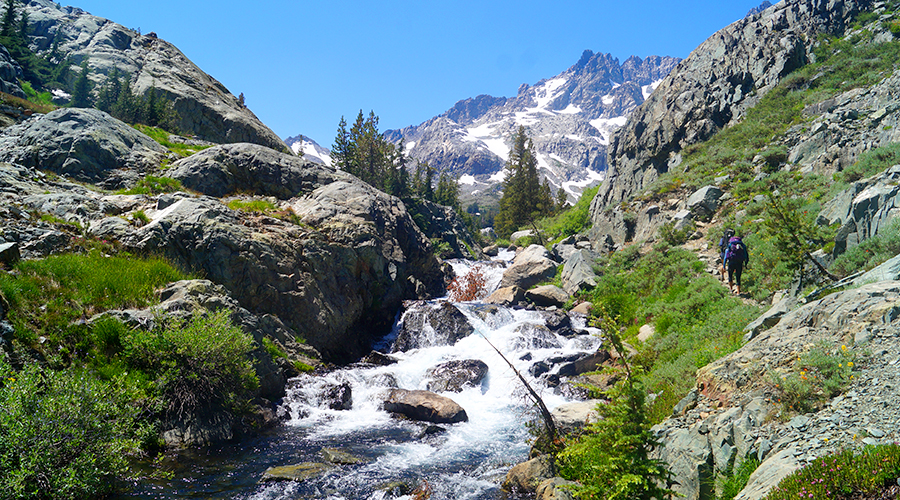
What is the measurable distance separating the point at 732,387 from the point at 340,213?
876 inches

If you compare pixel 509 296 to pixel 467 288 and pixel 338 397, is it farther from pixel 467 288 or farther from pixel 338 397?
pixel 338 397

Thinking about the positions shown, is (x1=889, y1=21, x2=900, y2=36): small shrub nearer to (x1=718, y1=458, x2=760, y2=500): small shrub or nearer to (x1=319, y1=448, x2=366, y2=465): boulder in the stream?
(x1=718, y1=458, x2=760, y2=500): small shrub

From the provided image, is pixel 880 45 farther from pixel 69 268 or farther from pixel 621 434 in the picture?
pixel 69 268

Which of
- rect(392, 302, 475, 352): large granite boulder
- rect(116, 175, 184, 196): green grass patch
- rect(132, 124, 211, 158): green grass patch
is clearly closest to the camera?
rect(116, 175, 184, 196): green grass patch

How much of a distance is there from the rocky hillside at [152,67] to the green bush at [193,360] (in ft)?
108

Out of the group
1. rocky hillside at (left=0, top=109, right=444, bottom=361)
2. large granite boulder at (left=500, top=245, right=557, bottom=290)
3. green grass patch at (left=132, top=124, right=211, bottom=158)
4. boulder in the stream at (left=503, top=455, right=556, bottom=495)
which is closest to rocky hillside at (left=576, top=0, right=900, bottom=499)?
boulder in the stream at (left=503, top=455, right=556, bottom=495)

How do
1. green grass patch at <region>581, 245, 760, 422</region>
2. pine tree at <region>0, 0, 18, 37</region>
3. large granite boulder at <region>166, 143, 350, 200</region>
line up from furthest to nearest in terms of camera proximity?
pine tree at <region>0, 0, 18, 37</region> < large granite boulder at <region>166, 143, 350, 200</region> < green grass patch at <region>581, 245, 760, 422</region>

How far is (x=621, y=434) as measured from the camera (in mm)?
6059

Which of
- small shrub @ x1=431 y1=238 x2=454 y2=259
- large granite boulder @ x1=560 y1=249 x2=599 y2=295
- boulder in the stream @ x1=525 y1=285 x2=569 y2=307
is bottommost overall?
boulder in the stream @ x1=525 y1=285 x2=569 y2=307

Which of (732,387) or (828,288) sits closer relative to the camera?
(732,387)

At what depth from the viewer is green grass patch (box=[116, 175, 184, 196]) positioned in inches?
825

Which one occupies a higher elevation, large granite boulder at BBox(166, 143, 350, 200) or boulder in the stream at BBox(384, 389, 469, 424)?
large granite boulder at BBox(166, 143, 350, 200)

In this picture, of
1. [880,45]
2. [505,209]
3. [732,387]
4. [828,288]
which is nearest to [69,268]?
[732,387]

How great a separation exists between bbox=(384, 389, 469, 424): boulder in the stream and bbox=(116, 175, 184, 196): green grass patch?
55.5 feet
